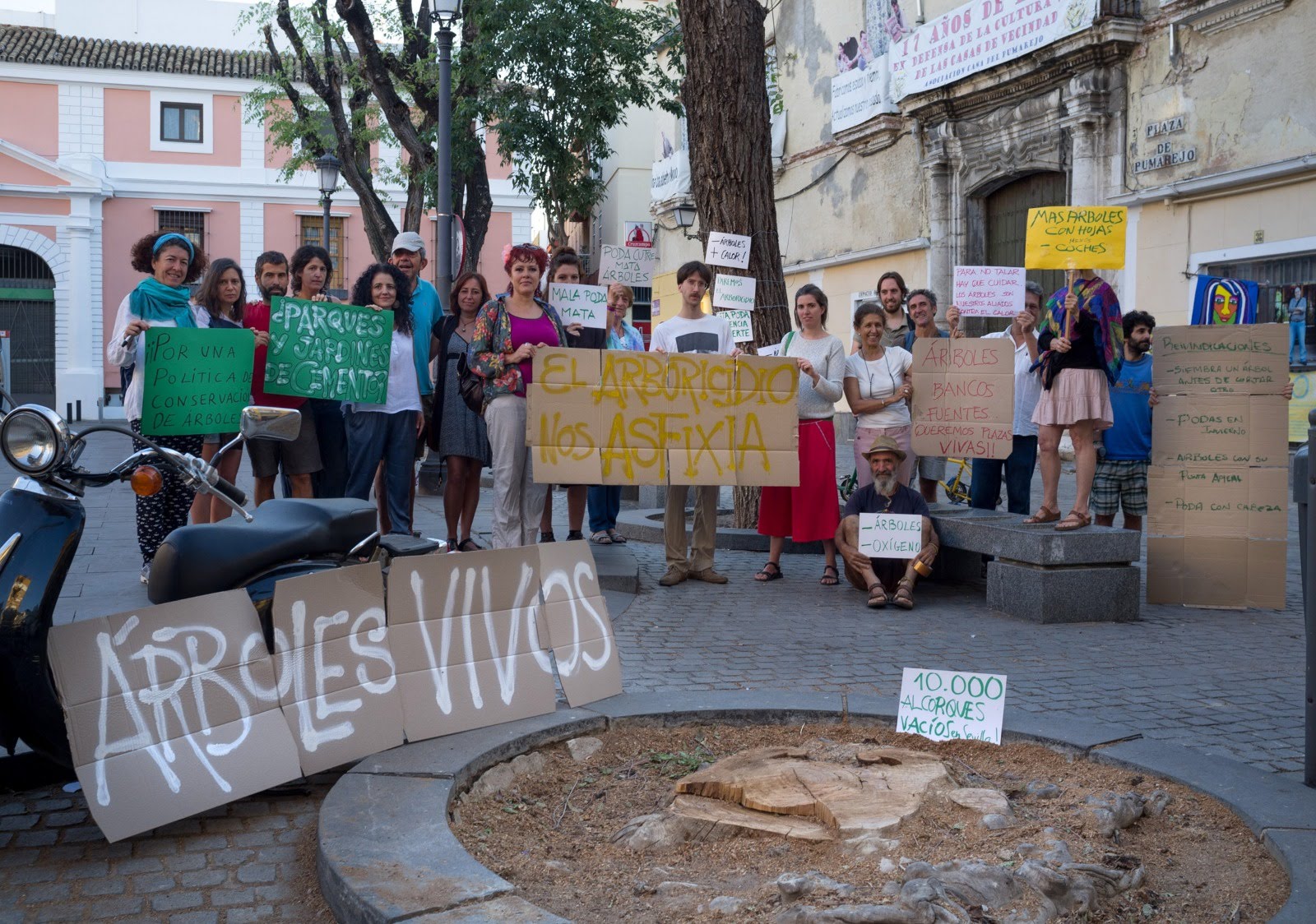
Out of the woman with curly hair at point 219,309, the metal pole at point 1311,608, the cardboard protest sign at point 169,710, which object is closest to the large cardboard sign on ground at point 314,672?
the cardboard protest sign at point 169,710

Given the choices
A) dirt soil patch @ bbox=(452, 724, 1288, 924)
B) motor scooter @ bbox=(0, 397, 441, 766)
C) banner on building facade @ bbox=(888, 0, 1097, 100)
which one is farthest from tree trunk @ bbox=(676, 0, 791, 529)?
banner on building facade @ bbox=(888, 0, 1097, 100)

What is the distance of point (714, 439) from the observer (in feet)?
25.7

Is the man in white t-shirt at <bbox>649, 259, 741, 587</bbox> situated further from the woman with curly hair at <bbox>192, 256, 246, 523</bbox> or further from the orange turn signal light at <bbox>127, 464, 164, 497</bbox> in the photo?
the orange turn signal light at <bbox>127, 464, 164, 497</bbox>

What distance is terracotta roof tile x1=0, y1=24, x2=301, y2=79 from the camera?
127 feet

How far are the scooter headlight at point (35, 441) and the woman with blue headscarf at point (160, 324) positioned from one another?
345 cm

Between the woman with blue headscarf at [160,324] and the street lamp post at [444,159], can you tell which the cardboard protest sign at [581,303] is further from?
the street lamp post at [444,159]

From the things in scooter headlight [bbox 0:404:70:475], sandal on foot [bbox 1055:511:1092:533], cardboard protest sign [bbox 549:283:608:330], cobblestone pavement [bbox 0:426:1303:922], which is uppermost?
cardboard protest sign [bbox 549:283:608:330]

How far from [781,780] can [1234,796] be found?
1.25 meters

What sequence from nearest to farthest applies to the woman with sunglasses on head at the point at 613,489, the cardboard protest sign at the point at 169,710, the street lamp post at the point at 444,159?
1. the cardboard protest sign at the point at 169,710
2. the woman with sunglasses on head at the point at 613,489
3. the street lamp post at the point at 444,159

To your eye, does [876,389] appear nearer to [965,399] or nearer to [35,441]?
[965,399]

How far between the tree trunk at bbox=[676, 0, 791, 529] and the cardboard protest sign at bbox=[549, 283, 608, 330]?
65.5 inches

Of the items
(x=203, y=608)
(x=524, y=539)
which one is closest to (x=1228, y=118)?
(x=524, y=539)

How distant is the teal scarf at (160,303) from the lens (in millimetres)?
6820

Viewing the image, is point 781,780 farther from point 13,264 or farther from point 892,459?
point 13,264
